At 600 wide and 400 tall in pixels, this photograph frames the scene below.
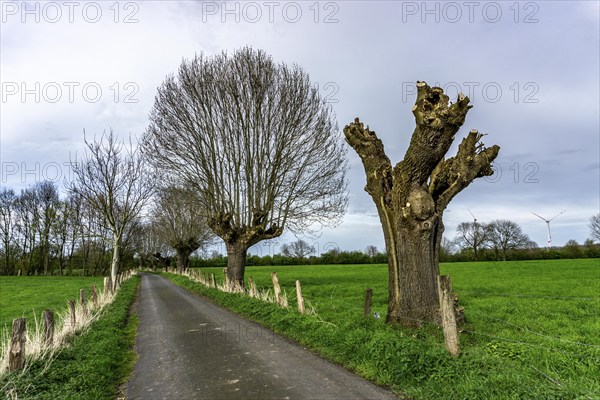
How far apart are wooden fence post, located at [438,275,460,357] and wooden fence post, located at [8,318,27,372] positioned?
304 inches

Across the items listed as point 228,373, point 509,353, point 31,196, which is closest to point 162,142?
point 228,373

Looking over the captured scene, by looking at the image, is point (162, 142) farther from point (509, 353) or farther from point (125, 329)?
point (509, 353)

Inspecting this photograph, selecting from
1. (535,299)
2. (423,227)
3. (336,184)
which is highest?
(336,184)

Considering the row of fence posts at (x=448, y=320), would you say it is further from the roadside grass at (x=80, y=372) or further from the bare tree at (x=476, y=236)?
the bare tree at (x=476, y=236)

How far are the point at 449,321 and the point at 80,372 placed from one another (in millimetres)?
6904

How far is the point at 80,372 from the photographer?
6574 millimetres

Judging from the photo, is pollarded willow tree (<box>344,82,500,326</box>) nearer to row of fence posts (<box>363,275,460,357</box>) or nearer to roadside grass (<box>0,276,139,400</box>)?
row of fence posts (<box>363,275,460,357</box>)

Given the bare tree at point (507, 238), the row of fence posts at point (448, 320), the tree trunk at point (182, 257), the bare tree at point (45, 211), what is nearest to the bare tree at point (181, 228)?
the tree trunk at point (182, 257)

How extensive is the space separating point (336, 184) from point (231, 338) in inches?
482

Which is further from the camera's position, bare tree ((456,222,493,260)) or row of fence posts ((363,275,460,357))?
bare tree ((456,222,493,260))

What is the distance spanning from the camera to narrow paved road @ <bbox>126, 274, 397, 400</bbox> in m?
5.61

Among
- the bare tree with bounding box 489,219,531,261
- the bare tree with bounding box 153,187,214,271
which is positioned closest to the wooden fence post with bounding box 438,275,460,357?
the bare tree with bounding box 153,187,214,271

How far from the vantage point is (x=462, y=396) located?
192 inches

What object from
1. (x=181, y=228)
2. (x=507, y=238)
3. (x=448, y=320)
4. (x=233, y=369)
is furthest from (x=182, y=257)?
(x=507, y=238)
